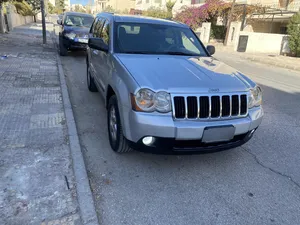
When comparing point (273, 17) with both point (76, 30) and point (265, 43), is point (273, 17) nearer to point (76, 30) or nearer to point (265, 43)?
point (265, 43)

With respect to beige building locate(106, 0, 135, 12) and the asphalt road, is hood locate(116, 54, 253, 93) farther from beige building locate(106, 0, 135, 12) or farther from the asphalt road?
beige building locate(106, 0, 135, 12)

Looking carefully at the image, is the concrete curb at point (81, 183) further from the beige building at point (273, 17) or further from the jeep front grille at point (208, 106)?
the beige building at point (273, 17)

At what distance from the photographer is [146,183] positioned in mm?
2910

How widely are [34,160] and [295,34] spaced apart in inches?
663

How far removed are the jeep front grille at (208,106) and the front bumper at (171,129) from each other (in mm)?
66

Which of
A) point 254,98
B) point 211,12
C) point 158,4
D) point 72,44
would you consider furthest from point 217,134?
point 158,4

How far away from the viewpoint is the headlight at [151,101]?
8.73 feet

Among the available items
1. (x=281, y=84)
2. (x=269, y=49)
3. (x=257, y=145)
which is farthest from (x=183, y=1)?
(x=257, y=145)

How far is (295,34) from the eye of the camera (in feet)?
50.4

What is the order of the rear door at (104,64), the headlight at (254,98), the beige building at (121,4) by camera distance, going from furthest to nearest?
the beige building at (121,4), the rear door at (104,64), the headlight at (254,98)

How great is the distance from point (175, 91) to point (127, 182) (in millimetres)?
1174

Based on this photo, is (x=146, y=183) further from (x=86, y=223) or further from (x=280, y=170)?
(x=280, y=170)

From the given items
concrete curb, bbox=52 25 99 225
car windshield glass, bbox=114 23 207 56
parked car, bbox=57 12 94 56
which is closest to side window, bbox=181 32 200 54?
car windshield glass, bbox=114 23 207 56

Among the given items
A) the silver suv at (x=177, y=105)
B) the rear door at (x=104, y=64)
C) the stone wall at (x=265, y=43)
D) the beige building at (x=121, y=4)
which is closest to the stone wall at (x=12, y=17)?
the stone wall at (x=265, y=43)
